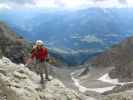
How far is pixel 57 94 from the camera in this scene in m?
26.8

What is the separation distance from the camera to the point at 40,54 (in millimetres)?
26875

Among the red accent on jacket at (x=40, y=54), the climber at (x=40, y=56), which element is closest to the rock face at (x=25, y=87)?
the climber at (x=40, y=56)

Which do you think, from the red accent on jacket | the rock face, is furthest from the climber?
the rock face

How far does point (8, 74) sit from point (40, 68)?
2.15m

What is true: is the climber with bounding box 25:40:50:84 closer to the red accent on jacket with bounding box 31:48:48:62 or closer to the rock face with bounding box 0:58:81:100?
the red accent on jacket with bounding box 31:48:48:62

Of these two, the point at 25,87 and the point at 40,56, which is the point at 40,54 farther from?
the point at 25,87

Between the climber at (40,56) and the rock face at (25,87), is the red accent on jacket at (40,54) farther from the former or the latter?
the rock face at (25,87)

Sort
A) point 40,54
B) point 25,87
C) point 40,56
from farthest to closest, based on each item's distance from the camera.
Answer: point 40,56
point 40,54
point 25,87

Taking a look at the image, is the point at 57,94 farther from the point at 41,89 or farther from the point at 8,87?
the point at 8,87

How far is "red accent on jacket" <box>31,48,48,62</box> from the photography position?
87.7ft

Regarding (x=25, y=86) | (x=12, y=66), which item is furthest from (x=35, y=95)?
(x=12, y=66)

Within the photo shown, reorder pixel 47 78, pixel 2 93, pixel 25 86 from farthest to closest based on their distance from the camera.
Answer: pixel 47 78 → pixel 25 86 → pixel 2 93

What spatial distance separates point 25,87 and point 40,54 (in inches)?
96.1

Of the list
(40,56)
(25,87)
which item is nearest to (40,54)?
(40,56)
